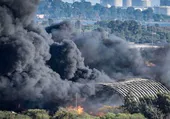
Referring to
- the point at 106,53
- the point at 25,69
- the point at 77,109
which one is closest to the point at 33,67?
the point at 25,69

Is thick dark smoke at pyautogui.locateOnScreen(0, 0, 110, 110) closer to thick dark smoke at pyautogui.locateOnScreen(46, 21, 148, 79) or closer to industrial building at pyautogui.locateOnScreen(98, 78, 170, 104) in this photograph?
industrial building at pyautogui.locateOnScreen(98, 78, 170, 104)

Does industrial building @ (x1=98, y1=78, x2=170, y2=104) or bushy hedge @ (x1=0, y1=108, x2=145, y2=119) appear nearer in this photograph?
bushy hedge @ (x1=0, y1=108, x2=145, y2=119)

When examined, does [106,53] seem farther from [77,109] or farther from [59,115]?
[59,115]

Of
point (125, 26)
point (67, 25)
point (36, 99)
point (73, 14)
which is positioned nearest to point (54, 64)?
point (36, 99)

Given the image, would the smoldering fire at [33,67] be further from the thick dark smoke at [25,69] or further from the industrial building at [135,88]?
the industrial building at [135,88]

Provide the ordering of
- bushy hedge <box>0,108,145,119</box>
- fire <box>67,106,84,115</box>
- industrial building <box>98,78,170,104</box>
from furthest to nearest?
Answer: 1. industrial building <box>98,78,170,104</box>
2. fire <box>67,106,84,115</box>
3. bushy hedge <box>0,108,145,119</box>

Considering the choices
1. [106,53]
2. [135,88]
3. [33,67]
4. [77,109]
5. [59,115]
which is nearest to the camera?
[59,115]

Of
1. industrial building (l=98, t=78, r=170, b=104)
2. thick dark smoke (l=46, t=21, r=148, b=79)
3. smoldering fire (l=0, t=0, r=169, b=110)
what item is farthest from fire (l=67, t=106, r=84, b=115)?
thick dark smoke (l=46, t=21, r=148, b=79)

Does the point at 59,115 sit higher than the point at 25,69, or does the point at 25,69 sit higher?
the point at 25,69
